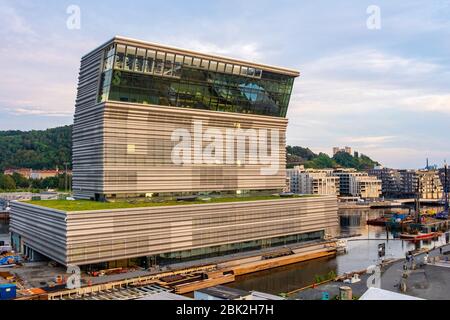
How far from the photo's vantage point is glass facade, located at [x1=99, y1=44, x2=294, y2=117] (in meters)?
69.6

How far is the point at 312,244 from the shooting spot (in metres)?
86.7

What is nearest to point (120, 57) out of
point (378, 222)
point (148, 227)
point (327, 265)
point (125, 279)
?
point (148, 227)

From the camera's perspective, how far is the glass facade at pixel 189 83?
69.6 meters

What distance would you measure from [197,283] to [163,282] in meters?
4.74

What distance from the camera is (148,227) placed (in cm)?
A: 6384

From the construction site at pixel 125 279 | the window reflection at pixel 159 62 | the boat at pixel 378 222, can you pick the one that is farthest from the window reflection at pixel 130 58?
the boat at pixel 378 222

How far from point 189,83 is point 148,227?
2741cm

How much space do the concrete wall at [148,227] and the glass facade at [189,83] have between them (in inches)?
755

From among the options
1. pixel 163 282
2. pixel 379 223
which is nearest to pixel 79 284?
pixel 163 282

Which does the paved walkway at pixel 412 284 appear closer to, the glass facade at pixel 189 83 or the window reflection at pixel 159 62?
the glass facade at pixel 189 83

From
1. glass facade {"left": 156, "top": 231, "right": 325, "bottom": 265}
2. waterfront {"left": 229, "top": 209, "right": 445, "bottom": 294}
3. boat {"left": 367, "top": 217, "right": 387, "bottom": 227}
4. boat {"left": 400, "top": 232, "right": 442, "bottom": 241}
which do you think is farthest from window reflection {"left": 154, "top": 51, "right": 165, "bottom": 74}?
boat {"left": 367, "top": 217, "right": 387, "bottom": 227}

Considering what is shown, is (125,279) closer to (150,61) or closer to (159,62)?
(150,61)

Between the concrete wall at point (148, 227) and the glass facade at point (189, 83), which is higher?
the glass facade at point (189, 83)
